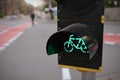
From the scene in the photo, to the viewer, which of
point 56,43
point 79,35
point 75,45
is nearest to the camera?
point 79,35

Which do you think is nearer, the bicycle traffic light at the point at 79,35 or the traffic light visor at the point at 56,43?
the bicycle traffic light at the point at 79,35

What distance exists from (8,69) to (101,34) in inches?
201

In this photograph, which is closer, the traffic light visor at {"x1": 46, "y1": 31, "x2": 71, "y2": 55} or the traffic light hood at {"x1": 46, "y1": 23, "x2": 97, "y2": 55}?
the traffic light hood at {"x1": 46, "y1": 23, "x2": 97, "y2": 55}

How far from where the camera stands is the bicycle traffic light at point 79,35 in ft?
5.29

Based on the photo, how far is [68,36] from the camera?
1.74 m

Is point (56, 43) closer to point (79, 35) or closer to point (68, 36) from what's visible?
point (68, 36)

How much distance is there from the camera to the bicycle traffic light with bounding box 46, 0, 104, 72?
1.61 m

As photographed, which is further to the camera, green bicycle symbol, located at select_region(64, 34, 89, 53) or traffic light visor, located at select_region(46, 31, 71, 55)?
traffic light visor, located at select_region(46, 31, 71, 55)

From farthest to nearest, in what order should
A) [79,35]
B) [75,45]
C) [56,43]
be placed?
1. [56,43]
2. [75,45]
3. [79,35]

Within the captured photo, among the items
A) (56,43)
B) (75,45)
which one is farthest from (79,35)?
(56,43)

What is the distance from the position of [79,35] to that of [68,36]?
0.20 meters

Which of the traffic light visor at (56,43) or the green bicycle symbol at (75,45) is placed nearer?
the green bicycle symbol at (75,45)

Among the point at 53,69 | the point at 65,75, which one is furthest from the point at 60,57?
the point at 53,69

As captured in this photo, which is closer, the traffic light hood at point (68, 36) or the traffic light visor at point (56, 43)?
the traffic light hood at point (68, 36)
